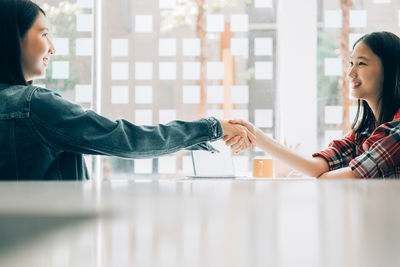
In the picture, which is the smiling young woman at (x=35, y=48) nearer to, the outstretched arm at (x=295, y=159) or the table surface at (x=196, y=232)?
the outstretched arm at (x=295, y=159)

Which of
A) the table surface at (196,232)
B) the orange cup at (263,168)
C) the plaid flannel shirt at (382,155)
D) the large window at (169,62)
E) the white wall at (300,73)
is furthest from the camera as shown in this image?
the large window at (169,62)

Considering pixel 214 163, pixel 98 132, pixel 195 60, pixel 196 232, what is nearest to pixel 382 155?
pixel 214 163

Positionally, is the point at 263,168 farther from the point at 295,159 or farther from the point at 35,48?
the point at 35,48

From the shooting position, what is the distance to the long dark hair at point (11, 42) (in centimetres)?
106

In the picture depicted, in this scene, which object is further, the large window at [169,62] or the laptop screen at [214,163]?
the large window at [169,62]

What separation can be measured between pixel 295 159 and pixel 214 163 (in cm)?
47

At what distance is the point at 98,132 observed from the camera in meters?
0.83

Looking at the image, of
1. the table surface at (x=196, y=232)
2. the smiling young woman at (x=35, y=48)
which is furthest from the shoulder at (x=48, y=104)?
the table surface at (x=196, y=232)

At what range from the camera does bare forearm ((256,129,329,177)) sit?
192 centimetres

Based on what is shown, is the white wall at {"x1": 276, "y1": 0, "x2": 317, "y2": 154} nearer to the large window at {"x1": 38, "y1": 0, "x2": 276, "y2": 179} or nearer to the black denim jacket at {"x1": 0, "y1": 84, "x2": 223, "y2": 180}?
the large window at {"x1": 38, "y1": 0, "x2": 276, "y2": 179}

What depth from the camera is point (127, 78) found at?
3342 millimetres

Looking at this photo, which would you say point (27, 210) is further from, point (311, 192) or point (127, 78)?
point (127, 78)

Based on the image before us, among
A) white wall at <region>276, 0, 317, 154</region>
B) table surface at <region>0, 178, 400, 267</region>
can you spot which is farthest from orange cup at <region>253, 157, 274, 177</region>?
table surface at <region>0, 178, 400, 267</region>

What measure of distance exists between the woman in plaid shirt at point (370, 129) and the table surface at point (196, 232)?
4.81 ft
